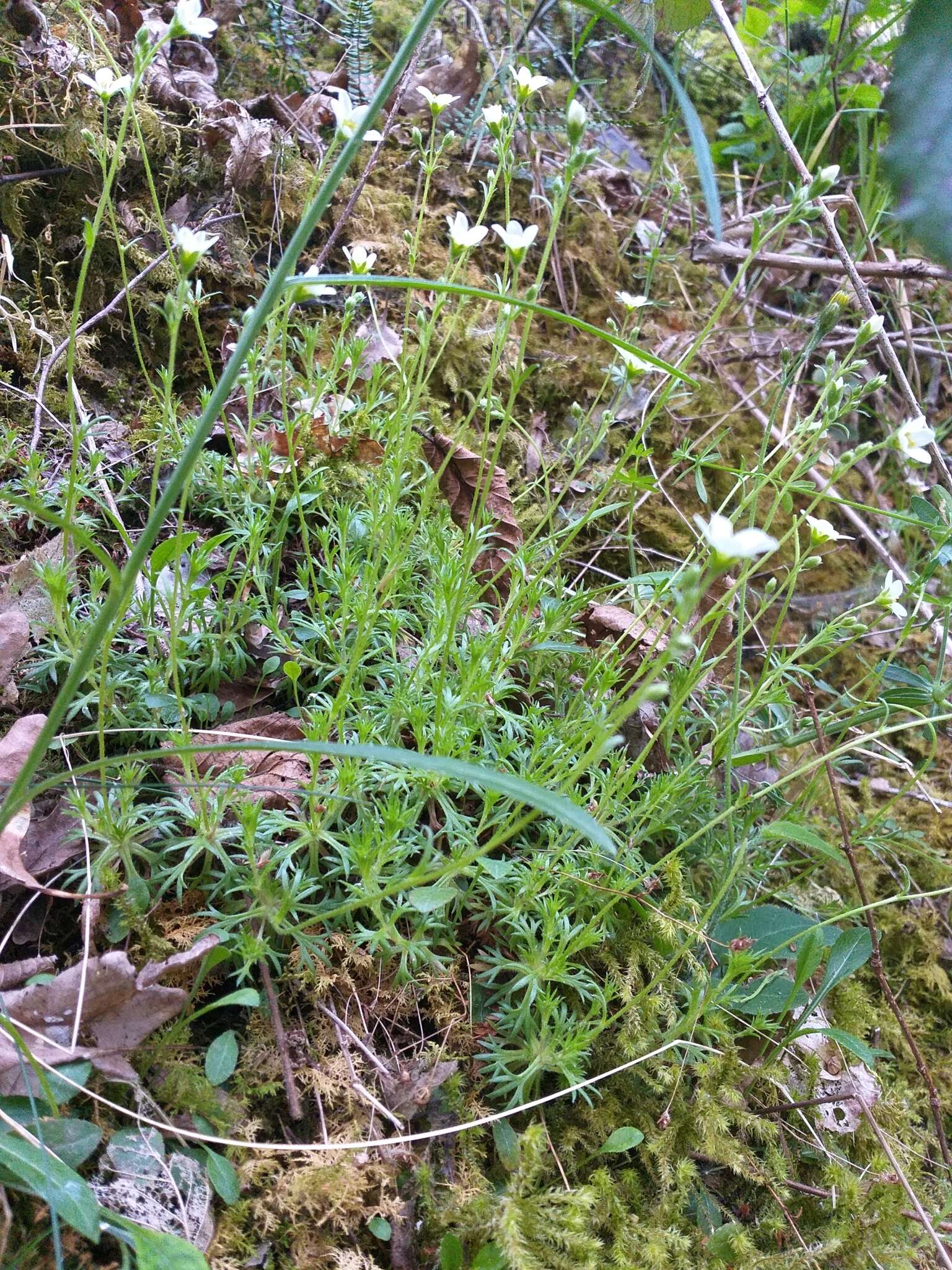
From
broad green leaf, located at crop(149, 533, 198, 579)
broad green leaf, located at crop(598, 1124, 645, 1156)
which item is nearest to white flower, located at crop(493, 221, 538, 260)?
broad green leaf, located at crop(149, 533, 198, 579)

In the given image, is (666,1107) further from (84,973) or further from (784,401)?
(784,401)

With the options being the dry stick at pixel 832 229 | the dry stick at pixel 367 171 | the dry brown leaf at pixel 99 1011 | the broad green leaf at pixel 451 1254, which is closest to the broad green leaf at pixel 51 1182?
the dry brown leaf at pixel 99 1011

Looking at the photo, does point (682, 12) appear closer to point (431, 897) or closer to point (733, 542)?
point (733, 542)

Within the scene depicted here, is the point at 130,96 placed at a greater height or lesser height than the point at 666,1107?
greater

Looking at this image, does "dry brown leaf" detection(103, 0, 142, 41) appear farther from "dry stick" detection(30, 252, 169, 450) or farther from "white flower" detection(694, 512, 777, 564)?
"white flower" detection(694, 512, 777, 564)

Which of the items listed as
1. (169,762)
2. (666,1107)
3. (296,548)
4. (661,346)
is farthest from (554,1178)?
(661,346)

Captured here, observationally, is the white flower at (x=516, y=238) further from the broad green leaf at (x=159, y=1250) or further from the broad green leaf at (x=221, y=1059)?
the broad green leaf at (x=159, y=1250)

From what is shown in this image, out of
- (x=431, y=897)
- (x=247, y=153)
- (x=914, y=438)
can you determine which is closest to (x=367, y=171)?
(x=247, y=153)
